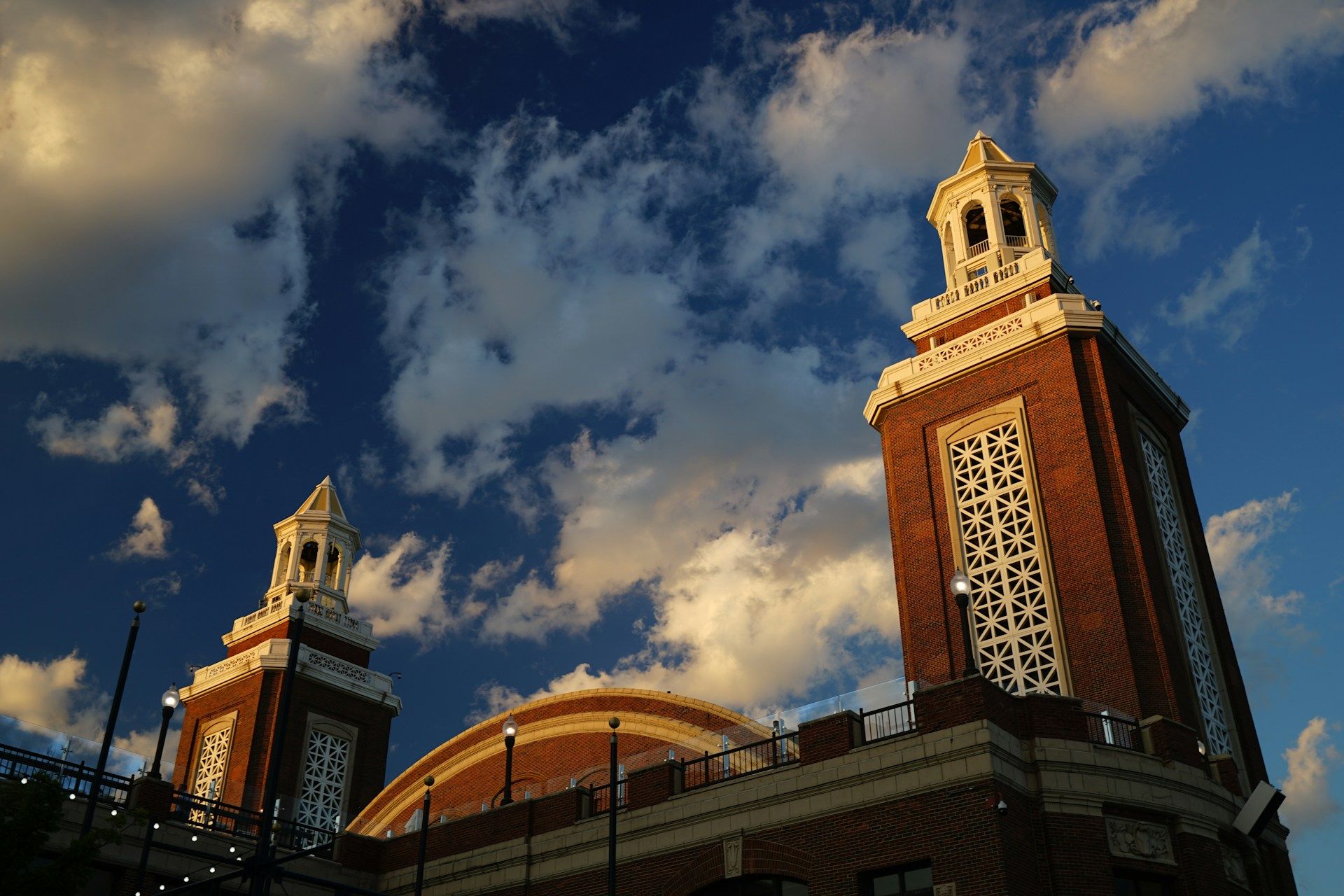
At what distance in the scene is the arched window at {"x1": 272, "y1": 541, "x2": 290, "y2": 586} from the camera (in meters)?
60.9

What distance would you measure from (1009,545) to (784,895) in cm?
1381

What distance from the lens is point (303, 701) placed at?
182 feet

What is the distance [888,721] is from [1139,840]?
5.60 metres

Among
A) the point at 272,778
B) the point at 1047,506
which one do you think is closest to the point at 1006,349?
the point at 1047,506

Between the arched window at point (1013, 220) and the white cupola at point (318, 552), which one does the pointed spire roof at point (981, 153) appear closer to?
the arched window at point (1013, 220)

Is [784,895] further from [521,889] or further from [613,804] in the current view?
[521,889]

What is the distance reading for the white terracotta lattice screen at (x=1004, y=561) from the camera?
35.4 metres

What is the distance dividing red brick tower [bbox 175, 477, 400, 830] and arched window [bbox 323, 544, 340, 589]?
7cm

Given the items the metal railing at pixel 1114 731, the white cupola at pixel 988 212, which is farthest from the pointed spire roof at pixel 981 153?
the metal railing at pixel 1114 731

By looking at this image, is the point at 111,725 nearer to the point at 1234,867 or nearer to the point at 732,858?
the point at 732,858

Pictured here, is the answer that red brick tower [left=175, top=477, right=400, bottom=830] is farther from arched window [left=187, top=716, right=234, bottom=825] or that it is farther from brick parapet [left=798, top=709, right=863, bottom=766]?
brick parapet [left=798, top=709, right=863, bottom=766]

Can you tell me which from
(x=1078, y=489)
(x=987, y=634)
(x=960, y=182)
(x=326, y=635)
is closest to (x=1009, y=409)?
(x=1078, y=489)

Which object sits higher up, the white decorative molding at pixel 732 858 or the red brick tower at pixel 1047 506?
the red brick tower at pixel 1047 506

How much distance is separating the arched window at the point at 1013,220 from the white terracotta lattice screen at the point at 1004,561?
884 cm
